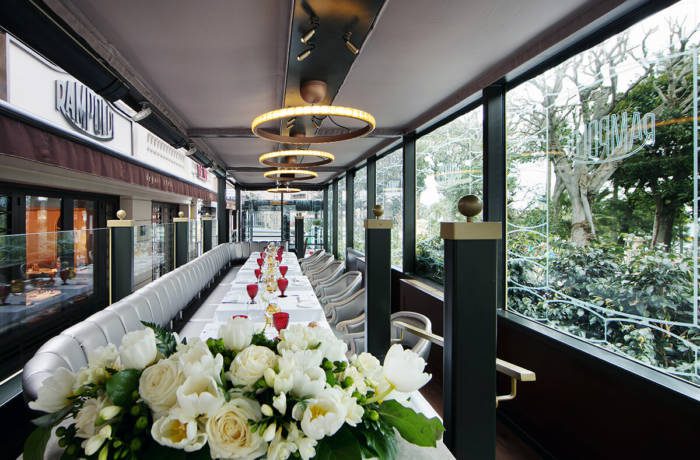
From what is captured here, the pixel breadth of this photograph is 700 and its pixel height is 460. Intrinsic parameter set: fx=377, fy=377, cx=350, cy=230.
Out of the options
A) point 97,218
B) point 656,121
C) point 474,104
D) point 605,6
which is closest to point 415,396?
point 656,121

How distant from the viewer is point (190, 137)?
5.36 metres

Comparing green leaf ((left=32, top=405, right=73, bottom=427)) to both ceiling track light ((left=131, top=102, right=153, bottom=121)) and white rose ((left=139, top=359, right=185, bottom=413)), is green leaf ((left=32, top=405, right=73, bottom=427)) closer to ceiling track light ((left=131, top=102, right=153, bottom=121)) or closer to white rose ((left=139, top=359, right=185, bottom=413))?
white rose ((left=139, top=359, right=185, bottom=413))

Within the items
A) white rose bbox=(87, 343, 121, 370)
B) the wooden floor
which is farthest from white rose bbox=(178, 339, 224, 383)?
the wooden floor

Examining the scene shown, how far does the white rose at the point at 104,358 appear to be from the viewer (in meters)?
0.65

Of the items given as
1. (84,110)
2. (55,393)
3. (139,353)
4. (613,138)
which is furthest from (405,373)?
(84,110)

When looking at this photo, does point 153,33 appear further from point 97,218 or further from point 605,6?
point 97,218

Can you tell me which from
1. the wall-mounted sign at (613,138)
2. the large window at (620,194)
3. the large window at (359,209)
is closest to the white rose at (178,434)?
the large window at (620,194)

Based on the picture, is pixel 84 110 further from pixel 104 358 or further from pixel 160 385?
pixel 160 385

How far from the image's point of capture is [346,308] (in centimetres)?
407

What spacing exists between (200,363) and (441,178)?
4.29 meters

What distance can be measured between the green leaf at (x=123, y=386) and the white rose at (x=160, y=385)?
0.02 meters

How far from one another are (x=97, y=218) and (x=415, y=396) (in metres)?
7.15

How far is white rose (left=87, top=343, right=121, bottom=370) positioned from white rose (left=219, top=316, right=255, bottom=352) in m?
0.18

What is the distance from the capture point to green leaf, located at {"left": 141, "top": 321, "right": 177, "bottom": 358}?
0.70 m
